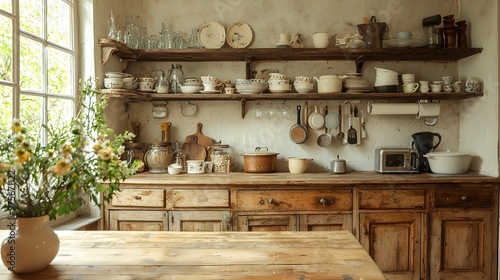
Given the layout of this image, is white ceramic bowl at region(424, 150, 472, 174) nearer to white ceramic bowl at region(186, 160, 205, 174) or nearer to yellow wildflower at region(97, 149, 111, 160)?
white ceramic bowl at region(186, 160, 205, 174)

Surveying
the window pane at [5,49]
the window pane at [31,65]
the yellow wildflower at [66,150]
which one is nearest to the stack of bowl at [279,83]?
the window pane at [31,65]

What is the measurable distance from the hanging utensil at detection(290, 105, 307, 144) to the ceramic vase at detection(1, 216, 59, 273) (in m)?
2.36

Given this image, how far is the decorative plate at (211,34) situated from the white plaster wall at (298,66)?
0.22 feet

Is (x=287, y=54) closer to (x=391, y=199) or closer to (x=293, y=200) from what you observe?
(x=293, y=200)

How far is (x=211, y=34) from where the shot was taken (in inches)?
132

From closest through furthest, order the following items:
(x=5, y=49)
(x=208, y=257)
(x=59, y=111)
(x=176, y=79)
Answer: (x=208, y=257) < (x=5, y=49) < (x=59, y=111) < (x=176, y=79)

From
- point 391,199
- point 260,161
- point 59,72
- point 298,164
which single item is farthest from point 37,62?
point 391,199

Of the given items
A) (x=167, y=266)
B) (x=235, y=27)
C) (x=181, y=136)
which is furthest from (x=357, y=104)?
(x=167, y=266)

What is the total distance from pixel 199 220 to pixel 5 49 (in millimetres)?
1546

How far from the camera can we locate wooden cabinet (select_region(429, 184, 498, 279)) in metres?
2.75

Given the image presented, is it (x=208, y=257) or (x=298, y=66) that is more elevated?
(x=298, y=66)

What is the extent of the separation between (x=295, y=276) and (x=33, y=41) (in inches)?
81.5

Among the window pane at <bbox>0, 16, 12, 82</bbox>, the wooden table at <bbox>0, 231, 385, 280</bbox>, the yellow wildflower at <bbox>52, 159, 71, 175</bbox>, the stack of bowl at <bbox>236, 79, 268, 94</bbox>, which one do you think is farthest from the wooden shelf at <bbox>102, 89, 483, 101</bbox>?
the yellow wildflower at <bbox>52, 159, 71, 175</bbox>

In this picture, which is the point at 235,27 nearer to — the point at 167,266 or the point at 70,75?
the point at 70,75
